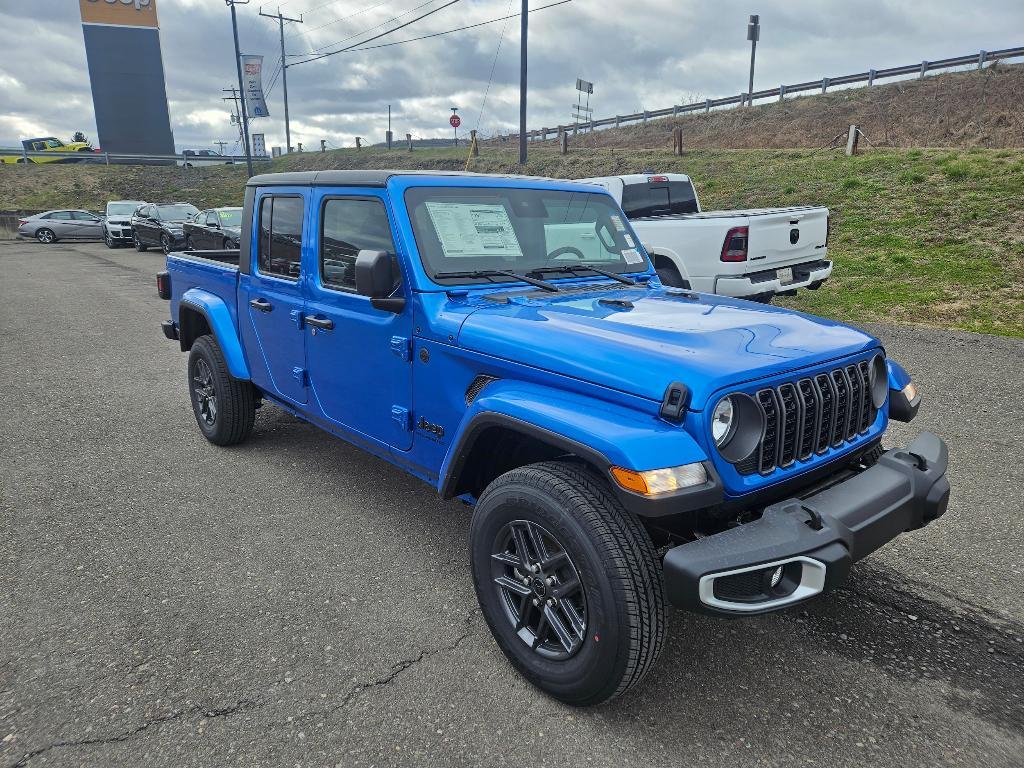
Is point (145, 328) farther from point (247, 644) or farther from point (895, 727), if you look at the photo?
point (895, 727)

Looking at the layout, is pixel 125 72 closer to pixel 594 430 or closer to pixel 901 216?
pixel 901 216

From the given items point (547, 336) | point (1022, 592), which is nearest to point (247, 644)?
point (547, 336)

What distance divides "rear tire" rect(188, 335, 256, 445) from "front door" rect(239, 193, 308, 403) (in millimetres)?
370

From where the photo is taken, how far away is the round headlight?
2.30m

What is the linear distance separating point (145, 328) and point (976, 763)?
9974 mm

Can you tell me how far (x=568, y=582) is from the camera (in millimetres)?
2416

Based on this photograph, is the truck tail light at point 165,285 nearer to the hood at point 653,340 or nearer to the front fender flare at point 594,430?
the hood at point 653,340

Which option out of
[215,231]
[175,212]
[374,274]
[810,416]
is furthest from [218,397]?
[175,212]

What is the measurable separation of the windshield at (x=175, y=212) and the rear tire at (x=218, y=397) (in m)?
17.5

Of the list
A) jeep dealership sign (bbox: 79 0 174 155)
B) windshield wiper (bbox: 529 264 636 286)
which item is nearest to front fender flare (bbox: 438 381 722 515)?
windshield wiper (bbox: 529 264 636 286)

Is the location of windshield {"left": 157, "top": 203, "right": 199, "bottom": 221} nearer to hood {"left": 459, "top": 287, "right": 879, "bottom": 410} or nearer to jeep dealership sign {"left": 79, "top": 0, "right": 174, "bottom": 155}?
hood {"left": 459, "top": 287, "right": 879, "bottom": 410}

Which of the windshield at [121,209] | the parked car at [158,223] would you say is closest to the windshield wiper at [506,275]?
the parked car at [158,223]

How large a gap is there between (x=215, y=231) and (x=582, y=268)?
40.7 ft

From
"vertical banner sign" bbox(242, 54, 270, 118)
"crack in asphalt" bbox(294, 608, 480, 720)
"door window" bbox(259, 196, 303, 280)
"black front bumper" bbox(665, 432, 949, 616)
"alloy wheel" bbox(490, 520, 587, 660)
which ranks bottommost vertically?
"crack in asphalt" bbox(294, 608, 480, 720)
